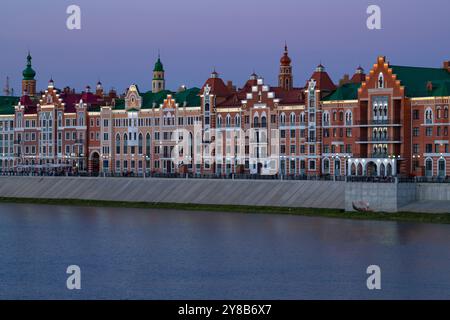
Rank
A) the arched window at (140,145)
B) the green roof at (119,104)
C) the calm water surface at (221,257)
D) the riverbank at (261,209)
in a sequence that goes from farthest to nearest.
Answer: the green roof at (119,104) < the arched window at (140,145) < the riverbank at (261,209) < the calm water surface at (221,257)

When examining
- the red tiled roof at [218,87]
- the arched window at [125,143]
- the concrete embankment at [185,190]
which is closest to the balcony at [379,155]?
the concrete embankment at [185,190]

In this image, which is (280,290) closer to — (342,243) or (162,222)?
(342,243)

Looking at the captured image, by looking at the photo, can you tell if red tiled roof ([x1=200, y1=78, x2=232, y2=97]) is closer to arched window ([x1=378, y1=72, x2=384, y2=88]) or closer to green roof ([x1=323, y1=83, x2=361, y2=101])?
green roof ([x1=323, y1=83, x2=361, y2=101])

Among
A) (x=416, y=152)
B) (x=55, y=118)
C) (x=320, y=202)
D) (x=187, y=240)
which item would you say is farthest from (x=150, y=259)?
(x=55, y=118)

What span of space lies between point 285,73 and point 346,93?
17.5m

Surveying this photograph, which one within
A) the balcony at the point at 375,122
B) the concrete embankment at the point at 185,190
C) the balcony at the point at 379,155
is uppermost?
the balcony at the point at 375,122

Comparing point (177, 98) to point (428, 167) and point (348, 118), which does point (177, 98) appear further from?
point (428, 167)

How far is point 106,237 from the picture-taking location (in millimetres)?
89250

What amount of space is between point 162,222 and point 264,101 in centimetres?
3857

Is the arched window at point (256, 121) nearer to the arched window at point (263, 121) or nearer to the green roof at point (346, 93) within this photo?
the arched window at point (263, 121)

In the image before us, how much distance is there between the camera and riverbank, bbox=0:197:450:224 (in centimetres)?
9881

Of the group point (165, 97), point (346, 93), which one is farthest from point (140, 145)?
point (346, 93)

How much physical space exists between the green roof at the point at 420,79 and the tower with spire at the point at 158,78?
4705 centimetres

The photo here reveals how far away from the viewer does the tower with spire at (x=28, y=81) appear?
177 meters
